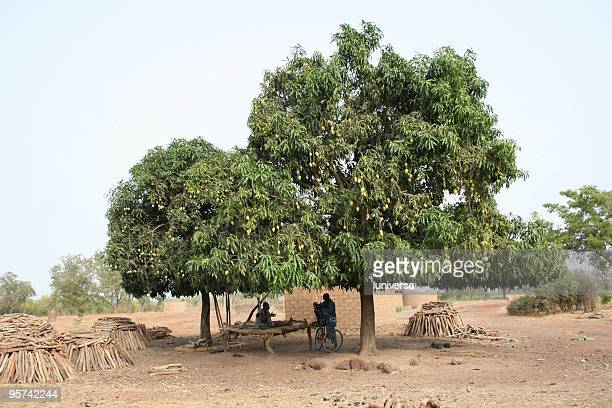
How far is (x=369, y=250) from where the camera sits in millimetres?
12953

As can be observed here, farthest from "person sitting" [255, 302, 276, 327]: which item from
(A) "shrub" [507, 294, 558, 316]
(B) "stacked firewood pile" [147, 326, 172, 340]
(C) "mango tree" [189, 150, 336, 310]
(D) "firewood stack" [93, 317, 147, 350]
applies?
(A) "shrub" [507, 294, 558, 316]

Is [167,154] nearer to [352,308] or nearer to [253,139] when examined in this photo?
[253,139]

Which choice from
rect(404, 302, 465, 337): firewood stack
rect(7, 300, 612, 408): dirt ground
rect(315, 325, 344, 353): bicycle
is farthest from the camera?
rect(404, 302, 465, 337): firewood stack

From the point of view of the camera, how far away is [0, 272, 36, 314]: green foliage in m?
59.9

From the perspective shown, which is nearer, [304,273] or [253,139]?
[304,273]

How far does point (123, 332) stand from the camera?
20.6m

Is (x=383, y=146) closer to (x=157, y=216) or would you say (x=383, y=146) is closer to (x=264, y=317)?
(x=264, y=317)

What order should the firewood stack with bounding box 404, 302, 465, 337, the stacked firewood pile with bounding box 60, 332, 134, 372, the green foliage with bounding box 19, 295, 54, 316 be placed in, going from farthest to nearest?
the green foliage with bounding box 19, 295, 54, 316 → the firewood stack with bounding box 404, 302, 465, 337 → the stacked firewood pile with bounding box 60, 332, 134, 372

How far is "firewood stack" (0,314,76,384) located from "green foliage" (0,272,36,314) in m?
49.9

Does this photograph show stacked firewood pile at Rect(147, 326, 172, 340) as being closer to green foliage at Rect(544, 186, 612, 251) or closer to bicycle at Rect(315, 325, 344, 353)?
bicycle at Rect(315, 325, 344, 353)

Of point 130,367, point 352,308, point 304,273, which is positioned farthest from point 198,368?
point 352,308

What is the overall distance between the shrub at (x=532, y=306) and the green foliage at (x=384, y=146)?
18092 mm

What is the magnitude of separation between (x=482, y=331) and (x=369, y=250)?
→ 10352mm

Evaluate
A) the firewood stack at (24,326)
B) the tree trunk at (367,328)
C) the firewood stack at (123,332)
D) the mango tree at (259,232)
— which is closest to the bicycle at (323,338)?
the tree trunk at (367,328)
